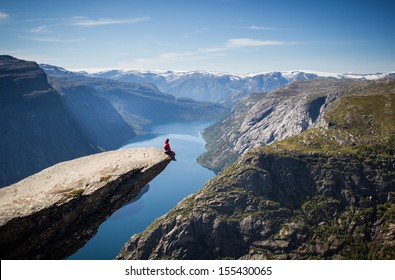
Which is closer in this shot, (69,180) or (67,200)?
(67,200)

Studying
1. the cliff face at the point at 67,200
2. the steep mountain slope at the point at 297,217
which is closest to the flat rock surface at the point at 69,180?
the cliff face at the point at 67,200

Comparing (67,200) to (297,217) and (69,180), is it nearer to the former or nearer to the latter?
(69,180)

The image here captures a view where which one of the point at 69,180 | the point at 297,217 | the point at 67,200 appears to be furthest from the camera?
the point at 297,217

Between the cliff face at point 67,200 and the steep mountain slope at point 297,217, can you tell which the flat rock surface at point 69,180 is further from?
the steep mountain slope at point 297,217

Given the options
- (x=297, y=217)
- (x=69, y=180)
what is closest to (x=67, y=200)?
(x=69, y=180)

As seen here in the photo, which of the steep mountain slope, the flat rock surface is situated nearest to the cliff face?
the flat rock surface

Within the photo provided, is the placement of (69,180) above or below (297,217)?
above

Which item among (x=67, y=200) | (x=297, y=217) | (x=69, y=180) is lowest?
(x=297, y=217)

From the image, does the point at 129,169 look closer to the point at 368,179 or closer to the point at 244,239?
the point at 244,239
